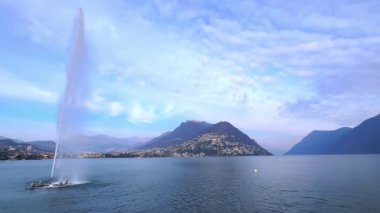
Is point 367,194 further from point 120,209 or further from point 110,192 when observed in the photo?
point 110,192

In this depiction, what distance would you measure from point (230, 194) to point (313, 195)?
22.6 metres

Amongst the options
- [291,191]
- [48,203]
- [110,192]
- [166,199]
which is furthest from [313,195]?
[48,203]

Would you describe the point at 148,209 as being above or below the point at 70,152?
below

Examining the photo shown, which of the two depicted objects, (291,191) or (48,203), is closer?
(48,203)

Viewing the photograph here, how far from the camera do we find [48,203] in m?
78.1

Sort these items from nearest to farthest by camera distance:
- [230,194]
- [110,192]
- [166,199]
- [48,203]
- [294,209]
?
[294,209]
[48,203]
[166,199]
[230,194]
[110,192]

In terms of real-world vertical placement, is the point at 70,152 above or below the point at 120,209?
above

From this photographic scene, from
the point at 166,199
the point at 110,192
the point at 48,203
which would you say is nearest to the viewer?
the point at 48,203

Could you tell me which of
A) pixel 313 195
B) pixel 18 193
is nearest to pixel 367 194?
pixel 313 195

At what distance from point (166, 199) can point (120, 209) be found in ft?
51.0

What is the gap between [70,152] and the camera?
346ft

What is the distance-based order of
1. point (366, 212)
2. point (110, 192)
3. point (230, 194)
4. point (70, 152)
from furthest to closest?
point (70, 152) → point (110, 192) → point (230, 194) → point (366, 212)

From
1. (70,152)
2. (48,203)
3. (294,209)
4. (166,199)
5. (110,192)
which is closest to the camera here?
(294,209)

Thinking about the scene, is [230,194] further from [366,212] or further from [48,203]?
[48,203]
